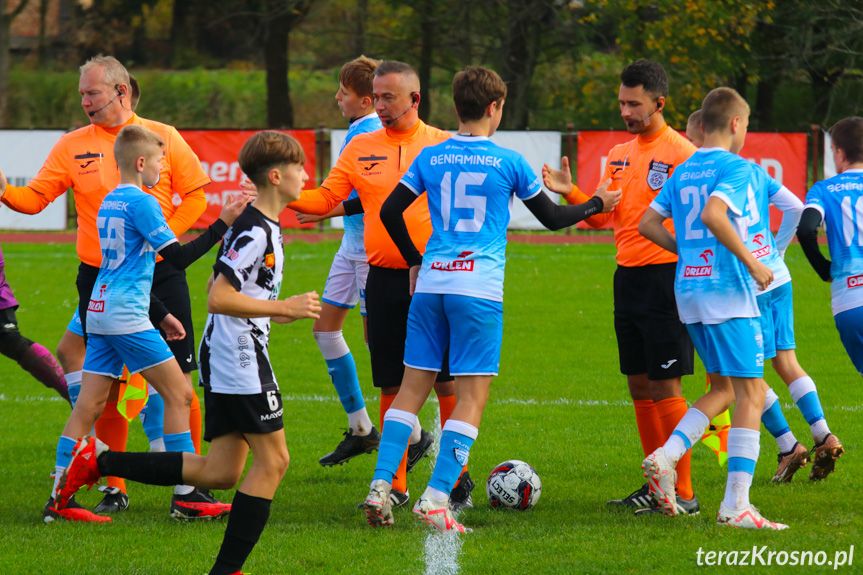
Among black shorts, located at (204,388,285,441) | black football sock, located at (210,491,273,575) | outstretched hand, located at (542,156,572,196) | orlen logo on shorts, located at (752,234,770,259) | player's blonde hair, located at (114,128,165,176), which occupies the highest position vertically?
player's blonde hair, located at (114,128,165,176)

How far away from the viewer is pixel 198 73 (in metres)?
38.1

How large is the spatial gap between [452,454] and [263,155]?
1759 mm

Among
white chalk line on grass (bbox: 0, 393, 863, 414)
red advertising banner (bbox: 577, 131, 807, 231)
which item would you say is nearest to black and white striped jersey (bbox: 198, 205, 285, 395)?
white chalk line on grass (bbox: 0, 393, 863, 414)

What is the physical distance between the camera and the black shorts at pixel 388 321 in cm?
556

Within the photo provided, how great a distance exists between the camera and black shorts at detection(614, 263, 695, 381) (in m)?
5.28

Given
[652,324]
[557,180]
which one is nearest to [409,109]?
[557,180]

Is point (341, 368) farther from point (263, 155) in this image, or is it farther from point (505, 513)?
point (263, 155)

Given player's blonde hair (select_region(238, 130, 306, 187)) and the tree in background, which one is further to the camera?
the tree in background

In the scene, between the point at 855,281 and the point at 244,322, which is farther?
the point at 855,281

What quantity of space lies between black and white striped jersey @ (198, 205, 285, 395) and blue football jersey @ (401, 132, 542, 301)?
1.06m

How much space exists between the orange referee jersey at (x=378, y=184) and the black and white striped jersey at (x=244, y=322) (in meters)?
1.49

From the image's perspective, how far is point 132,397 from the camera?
5520 mm

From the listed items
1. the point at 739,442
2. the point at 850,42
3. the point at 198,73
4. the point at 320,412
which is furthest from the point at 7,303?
the point at 198,73

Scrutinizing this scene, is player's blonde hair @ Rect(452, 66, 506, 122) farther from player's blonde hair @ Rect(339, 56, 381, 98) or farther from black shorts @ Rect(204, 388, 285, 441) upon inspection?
black shorts @ Rect(204, 388, 285, 441)
